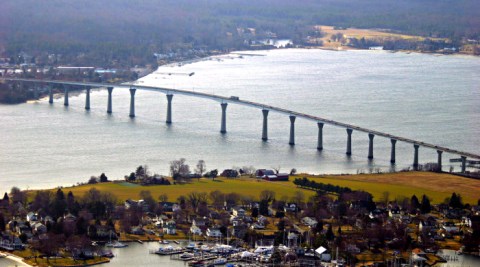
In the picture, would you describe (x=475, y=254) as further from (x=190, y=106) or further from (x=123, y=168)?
(x=190, y=106)

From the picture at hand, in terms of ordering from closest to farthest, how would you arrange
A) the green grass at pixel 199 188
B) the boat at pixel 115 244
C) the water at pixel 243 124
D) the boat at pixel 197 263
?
the boat at pixel 197 263
the boat at pixel 115 244
the green grass at pixel 199 188
the water at pixel 243 124

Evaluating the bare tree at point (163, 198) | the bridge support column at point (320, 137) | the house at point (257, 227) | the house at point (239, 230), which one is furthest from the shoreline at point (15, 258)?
the bridge support column at point (320, 137)

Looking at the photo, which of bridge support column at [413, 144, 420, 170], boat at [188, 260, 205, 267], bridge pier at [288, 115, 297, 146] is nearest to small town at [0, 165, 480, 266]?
boat at [188, 260, 205, 267]

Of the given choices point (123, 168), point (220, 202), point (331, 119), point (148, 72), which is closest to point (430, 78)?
point (148, 72)

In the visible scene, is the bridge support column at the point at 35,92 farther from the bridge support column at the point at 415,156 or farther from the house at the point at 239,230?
the house at the point at 239,230

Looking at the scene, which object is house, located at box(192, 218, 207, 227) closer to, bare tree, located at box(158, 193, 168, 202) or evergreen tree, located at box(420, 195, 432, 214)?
bare tree, located at box(158, 193, 168, 202)

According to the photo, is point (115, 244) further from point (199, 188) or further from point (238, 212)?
point (199, 188)
